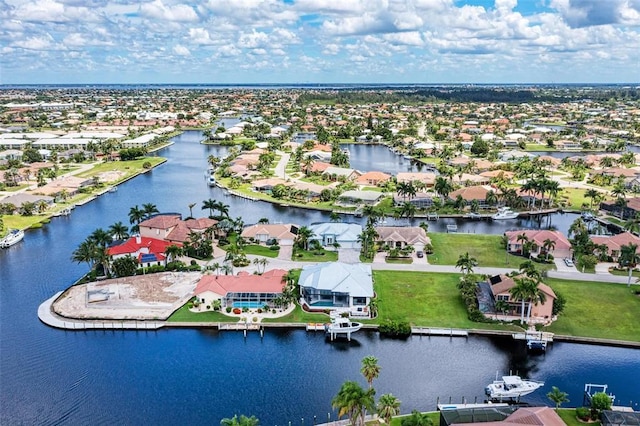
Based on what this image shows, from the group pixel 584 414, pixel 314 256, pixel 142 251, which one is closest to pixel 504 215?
pixel 314 256

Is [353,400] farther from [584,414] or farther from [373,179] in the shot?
[373,179]

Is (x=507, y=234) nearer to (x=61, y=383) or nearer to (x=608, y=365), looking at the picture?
(x=608, y=365)

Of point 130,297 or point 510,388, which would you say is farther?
point 130,297

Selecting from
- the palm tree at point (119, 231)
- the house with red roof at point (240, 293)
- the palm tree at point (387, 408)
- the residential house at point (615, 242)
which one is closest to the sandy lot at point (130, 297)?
the house with red roof at point (240, 293)

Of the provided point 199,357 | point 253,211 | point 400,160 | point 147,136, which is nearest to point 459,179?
point 400,160

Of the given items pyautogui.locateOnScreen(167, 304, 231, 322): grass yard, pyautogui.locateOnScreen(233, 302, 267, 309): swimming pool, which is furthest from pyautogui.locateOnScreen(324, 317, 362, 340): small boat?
pyautogui.locateOnScreen(167, 304, 231, 322): grass yard

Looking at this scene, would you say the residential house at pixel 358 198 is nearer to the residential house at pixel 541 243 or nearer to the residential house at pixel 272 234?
the residential house at pixel 272 234
